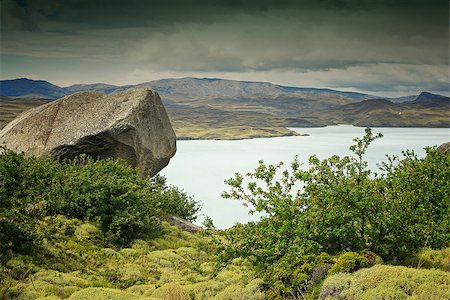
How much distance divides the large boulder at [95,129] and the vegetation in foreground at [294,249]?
43.9ft

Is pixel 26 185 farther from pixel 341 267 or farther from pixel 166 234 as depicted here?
pixel 341 267

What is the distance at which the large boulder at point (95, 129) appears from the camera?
32969mm

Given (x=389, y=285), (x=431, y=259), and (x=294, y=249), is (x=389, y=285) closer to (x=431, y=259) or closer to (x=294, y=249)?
(x=294, y=249)

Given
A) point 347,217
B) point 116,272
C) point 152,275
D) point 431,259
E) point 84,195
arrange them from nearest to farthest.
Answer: point 431,259, point 347,217, point 116,272, point 152,275, point 84,195

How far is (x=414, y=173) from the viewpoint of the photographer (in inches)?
547

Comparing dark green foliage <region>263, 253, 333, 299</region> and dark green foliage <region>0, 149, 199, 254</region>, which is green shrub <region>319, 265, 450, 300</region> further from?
dark green foliage <region>0, 149, 199, 254</region>

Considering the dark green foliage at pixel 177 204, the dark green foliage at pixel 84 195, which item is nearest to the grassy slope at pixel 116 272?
the dark green foliage at pixel 84 195

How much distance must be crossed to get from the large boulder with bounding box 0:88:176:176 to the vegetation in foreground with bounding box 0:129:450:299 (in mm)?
13386

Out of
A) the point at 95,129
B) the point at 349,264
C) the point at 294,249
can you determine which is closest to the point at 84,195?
the point at 95,129

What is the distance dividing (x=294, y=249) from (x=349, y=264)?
1827mm

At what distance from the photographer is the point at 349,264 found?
32.3 feet

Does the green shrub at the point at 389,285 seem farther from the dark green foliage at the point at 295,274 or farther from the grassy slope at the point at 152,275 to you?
the dark green foliage at the point at 295,274

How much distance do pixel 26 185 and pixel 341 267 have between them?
18240 millimetres

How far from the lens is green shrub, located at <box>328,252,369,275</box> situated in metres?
9.78
